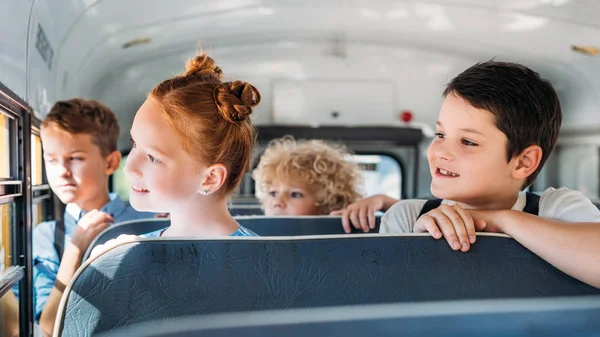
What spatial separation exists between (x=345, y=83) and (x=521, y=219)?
4663 millimetres

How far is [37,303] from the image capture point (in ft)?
7.72

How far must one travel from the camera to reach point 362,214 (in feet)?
7.49

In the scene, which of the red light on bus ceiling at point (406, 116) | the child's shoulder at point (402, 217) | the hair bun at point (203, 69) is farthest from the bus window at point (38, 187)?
the red light on bus ceiling at point (406, 116)

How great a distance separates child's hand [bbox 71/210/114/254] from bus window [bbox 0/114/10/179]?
36 centimetres

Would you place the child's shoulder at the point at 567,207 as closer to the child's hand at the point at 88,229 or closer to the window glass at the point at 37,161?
the child's hand at the point at 88,229

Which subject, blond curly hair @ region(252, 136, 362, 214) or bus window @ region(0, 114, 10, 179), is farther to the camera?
blond curly hair @ region(252, 136, 362, 214)

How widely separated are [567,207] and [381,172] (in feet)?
16.0

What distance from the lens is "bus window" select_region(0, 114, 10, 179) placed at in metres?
2.00

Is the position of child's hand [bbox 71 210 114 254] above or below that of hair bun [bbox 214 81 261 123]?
below

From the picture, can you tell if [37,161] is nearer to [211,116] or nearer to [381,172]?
[211,116]

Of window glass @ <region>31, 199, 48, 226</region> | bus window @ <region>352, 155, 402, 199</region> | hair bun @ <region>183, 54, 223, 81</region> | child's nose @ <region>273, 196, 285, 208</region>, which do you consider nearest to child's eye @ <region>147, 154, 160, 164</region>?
hair bun @ <region>183, 54, 223, 81</region>

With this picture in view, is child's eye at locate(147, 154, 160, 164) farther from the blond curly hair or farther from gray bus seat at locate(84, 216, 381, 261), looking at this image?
the blond curly hair

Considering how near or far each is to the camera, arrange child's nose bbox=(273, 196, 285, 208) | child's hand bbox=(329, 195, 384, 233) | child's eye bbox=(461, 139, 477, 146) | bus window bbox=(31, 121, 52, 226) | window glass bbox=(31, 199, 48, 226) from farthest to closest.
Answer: child's nose bbox=(273, 196, 285, 208)
window glass bbox=(31, 199, 48, 226)
bus window bbox=(31, 121, 52, 226)
child's hand bbox=(329, 195, 384, 233)
child's eye bbox=(461, 139, 477, 146)

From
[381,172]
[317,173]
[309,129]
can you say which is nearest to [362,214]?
[317,173]
